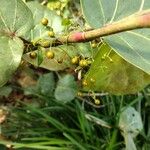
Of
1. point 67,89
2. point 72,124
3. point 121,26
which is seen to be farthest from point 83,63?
point 72,124

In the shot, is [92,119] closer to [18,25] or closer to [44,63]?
[44,63]

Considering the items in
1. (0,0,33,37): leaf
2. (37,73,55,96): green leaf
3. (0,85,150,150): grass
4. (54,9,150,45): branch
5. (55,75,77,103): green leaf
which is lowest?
(0,85,150,150): grass

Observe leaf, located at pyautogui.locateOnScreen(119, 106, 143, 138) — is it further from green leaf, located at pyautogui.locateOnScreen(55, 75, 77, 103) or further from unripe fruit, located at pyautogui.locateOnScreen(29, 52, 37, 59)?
unripe fruit, located at pyautogui.locateOnScreen(29, 52, 37, 59)

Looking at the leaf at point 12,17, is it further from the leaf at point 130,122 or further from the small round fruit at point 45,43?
the leaf at point 130,122

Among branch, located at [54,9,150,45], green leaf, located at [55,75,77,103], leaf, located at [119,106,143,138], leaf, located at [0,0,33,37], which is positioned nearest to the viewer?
branch, located at [54,9,150,45]

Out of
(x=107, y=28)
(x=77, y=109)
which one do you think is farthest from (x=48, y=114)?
(x=107, y=28)

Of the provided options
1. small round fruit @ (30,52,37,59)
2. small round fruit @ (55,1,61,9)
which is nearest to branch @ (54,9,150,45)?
small round fruit @ (30,52,37,59)
